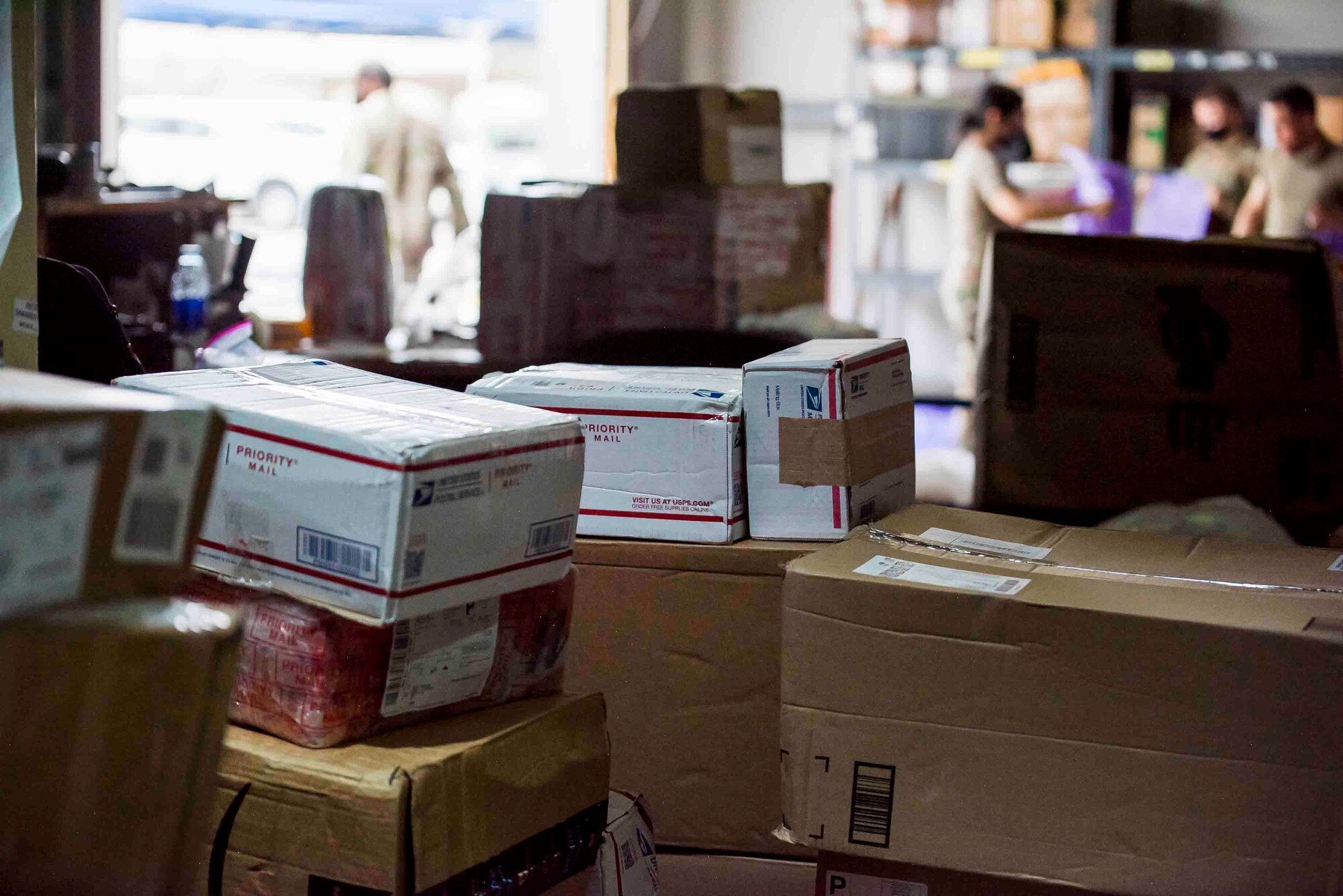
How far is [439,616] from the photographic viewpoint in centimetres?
112

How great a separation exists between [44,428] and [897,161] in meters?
5.29

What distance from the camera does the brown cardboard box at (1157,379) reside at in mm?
1872

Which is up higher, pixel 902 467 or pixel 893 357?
pixel 893 357

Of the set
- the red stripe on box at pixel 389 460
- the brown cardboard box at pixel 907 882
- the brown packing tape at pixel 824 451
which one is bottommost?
the brown cardboard box at pixel 907 882

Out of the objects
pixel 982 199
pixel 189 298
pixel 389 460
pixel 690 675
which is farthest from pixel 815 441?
pixel 982 199

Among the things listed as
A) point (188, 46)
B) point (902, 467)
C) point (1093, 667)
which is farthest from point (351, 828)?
point (188, 46)

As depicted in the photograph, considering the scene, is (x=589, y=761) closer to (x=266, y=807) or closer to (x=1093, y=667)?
(x=266, y=807)

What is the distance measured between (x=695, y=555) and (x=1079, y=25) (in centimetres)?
442

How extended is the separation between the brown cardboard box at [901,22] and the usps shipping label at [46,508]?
206 inches

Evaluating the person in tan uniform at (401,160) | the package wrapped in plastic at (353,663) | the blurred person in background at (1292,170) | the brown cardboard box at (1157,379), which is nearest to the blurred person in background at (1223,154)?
the blurred person in background at (1292,170)

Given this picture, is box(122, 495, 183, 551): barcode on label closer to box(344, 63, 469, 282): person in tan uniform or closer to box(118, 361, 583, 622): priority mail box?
box(118, 361, 583, 622): priority mail box

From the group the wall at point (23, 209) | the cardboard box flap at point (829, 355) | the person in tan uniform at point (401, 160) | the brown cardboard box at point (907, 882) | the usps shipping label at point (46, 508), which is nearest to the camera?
the usps shipping label at point (46, 508)

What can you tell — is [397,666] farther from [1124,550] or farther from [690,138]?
[690,138]

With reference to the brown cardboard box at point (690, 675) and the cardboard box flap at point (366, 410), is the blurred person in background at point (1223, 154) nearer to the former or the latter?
the brown cardboard box at point (690, 675)
